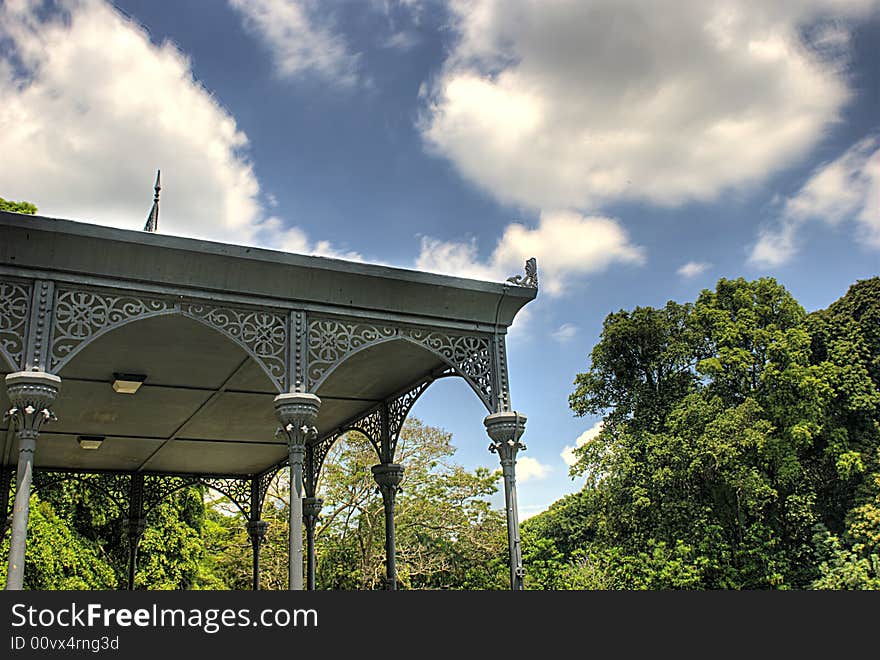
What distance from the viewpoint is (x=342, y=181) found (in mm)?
13203

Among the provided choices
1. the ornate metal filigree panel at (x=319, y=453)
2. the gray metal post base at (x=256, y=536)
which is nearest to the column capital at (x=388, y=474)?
the ornate metal filigree panel at (x=319, y=453)

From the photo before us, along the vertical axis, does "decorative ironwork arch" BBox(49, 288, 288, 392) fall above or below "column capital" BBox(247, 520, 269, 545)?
above

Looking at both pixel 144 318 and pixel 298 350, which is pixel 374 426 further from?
pixel 144 318

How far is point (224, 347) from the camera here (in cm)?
933

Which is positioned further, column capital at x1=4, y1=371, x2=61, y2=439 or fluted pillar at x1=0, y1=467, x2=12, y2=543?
fluted pillar at x1=0, y1=467, x2=12, y2=543

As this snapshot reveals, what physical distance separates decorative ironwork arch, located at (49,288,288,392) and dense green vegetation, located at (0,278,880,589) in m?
13.9

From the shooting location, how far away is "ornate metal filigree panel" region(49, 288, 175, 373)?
7.34 m

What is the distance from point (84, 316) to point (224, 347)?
204 cm

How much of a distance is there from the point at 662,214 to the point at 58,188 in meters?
18.6

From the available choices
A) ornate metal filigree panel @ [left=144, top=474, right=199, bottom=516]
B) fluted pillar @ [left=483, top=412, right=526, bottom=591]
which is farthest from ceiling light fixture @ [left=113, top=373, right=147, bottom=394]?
ornate metal filigree panel @ [left=144, top=474, right=199, bottom=516]

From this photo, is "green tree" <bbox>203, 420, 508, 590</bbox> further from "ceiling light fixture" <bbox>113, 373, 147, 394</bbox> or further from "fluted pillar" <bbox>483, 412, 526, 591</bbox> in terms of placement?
"fluted pillar" <bbox>483, 412, 526, 591</bbox>

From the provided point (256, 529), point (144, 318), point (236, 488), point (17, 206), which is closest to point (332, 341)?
point (144, 318)

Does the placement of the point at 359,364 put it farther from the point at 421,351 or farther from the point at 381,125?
the point at 381,125

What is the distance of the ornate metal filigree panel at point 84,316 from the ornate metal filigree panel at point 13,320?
0.80ft
